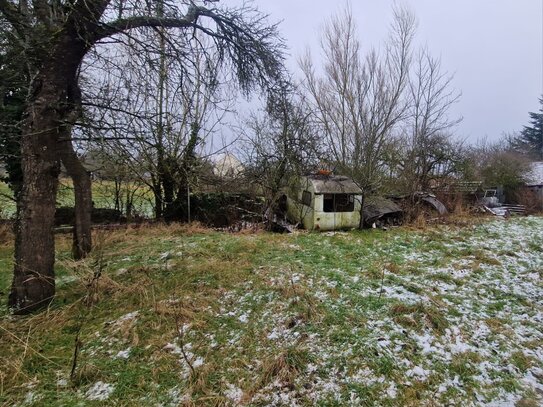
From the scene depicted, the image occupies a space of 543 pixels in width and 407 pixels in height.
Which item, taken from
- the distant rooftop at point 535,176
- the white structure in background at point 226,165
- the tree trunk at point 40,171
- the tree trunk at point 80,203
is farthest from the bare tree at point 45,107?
the distant rooftop at point 535,176

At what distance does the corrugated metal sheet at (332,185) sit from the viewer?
909 cm

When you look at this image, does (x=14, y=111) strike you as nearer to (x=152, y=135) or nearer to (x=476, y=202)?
(x=152, y=135)

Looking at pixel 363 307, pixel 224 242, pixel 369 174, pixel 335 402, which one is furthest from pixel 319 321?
pixel 369 174

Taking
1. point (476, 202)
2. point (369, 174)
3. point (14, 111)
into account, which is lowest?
point (476, 202)

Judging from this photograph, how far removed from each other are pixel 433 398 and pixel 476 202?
535 inches

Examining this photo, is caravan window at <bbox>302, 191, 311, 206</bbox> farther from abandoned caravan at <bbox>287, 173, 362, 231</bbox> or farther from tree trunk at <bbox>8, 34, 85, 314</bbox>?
tree trunk at <bbox>8, 34, 85, 314</bbox>

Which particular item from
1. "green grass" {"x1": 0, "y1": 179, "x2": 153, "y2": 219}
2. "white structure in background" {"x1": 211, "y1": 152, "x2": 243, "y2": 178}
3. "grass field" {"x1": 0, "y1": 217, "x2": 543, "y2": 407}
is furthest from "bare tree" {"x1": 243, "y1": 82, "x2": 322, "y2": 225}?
"grass field" {"x1": 0, "y1": 217, "x2": 543, "y2": 407}

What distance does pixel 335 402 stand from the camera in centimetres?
260

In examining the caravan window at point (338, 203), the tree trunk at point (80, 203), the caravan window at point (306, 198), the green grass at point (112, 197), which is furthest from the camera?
the green grass at point (112, 197)

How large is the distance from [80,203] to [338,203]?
6.77 m

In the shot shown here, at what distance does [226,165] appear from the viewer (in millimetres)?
12047

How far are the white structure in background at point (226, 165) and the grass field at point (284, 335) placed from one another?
6035 millimetres

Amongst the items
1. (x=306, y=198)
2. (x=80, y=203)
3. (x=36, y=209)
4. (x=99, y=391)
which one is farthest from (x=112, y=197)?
(x=99, y=391)

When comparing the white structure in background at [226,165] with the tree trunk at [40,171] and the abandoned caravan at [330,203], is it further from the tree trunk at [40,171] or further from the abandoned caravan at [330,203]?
the tree trunk at [40,171]
